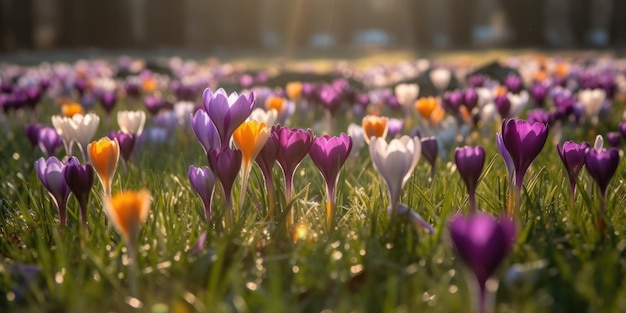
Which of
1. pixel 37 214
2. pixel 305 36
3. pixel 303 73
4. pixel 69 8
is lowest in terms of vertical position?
pixel 305 36

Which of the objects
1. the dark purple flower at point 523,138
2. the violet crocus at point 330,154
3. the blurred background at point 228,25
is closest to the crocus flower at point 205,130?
the violet crocus at point 330,154

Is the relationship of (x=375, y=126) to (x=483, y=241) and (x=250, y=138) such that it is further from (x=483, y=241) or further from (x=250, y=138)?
(x=483, y=241)

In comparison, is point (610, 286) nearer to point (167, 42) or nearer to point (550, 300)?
point (550, 300)

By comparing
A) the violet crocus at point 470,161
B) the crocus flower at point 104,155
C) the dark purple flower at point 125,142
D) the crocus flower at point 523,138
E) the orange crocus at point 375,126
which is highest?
the crocus flower at point 523,138

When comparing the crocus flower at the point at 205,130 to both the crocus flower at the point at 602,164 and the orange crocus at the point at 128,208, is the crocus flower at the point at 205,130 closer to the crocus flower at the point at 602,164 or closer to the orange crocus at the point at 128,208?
the orange crocus at the point at 128,208

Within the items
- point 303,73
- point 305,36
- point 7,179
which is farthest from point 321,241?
point 305,36

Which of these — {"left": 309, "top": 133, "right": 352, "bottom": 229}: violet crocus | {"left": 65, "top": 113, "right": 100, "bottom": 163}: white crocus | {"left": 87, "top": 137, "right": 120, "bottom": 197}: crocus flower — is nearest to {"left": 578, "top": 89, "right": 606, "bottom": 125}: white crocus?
{"left": 309, "top": 133, "right": 352, "bottom": 229}: violet crocus
